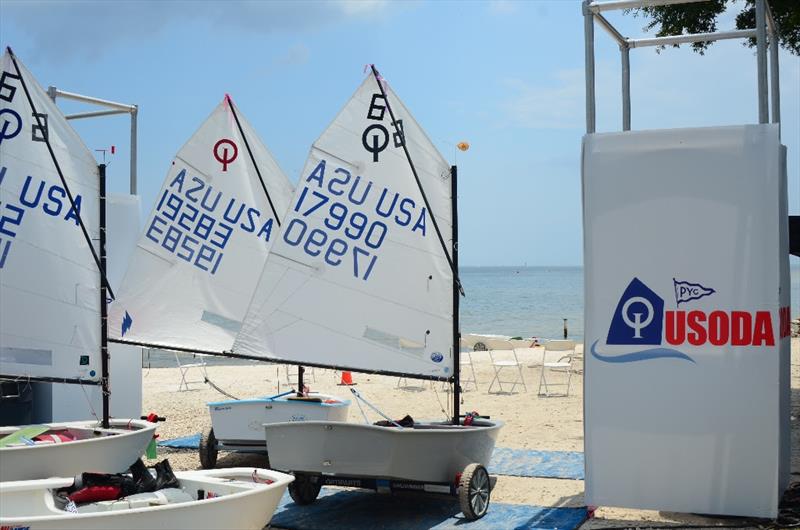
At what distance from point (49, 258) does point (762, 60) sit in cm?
671

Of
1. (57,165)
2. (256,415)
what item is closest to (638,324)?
(256,415)

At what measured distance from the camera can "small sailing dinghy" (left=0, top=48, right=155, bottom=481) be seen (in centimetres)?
906

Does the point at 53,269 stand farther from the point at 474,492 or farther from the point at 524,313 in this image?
the point at 524,313

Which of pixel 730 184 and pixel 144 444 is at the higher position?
pixel 730 184

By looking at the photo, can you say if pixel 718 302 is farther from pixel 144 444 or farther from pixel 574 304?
pixel 574 304

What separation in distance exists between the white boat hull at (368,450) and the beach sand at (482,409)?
46.3 inches

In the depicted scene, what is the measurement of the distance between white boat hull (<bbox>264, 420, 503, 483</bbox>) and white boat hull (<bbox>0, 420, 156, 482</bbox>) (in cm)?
171

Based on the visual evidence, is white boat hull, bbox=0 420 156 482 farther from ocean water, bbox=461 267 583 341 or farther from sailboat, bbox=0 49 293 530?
ocean water, bbox=461 267 583 341

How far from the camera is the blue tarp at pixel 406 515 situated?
25.7ft

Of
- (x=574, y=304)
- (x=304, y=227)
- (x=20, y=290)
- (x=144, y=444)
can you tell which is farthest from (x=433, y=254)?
(x=574, y=304)

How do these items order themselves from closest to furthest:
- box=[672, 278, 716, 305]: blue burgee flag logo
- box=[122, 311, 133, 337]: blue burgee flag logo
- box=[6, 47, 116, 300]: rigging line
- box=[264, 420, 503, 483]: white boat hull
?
box=[672, 278, 716, 305]: blue burgee flag logo, box=[264, 420, 503, 483]: white boat hull, box=[6, 47, 116, 300]: rigging line, box=[122, 311, 133, 337]: blue burgee flag logo

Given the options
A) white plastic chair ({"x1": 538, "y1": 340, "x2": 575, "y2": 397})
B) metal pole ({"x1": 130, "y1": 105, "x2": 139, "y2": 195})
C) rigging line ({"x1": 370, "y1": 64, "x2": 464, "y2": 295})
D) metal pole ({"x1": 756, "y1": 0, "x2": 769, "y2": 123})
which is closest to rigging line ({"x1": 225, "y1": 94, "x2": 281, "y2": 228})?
metal pole ({"x1": 130, "y1": 105, "x2": 139, "y2": 195})

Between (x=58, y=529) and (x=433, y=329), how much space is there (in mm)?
3852

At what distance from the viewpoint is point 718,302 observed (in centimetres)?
707
